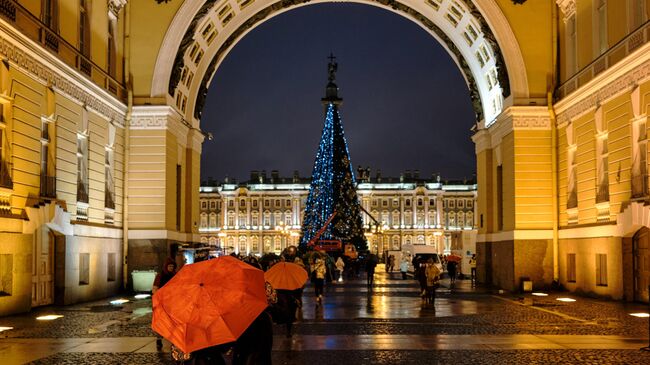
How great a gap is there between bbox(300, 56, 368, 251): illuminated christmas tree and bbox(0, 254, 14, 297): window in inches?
1368

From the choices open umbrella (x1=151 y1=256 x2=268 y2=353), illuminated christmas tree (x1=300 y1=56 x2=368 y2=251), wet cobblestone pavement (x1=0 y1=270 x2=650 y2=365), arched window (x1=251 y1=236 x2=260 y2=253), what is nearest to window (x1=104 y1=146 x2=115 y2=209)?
wet cobblestone pavement (x1=0 y1=270 x2=650 y2=365)

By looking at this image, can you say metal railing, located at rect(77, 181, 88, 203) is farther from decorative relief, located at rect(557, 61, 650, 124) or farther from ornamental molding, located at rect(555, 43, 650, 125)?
decorative relief, located at rect(557, 61, 650, 124)

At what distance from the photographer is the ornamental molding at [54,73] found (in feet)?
66.1

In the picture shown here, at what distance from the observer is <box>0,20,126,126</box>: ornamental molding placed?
2016 centimetres

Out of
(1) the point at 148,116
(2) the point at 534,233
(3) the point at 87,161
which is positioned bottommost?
(2) the point at 534,233

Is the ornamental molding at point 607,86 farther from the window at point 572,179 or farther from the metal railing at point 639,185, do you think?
the metal railing at point 639,185

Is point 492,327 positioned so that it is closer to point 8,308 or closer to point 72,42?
point 8,308

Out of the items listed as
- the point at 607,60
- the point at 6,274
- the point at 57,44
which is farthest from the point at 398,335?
the point at 607,60

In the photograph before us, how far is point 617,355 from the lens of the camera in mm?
13398

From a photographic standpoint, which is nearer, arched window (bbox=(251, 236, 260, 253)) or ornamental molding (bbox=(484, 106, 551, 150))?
ornamental molding (bbox=(484, 106, 551, 150))

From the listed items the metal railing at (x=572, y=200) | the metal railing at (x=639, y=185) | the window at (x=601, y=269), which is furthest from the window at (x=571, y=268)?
the metal railing at (x=639, y=185)

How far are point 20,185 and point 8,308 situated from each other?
10.7 feet

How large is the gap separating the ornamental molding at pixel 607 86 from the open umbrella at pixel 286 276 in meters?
12.5

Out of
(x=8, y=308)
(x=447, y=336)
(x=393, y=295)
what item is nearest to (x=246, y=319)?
(x=447, y=336)
